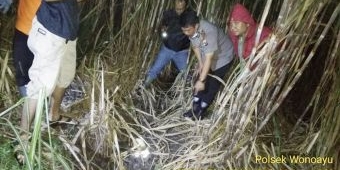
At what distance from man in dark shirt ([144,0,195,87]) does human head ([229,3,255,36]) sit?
1.37 ft

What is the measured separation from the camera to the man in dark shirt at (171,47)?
2586 millimetres

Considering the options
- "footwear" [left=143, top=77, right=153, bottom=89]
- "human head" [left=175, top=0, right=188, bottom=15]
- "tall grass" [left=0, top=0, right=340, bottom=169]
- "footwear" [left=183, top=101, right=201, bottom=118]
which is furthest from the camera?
"footwear" [left=143, top=77, right=153, bottom=89]

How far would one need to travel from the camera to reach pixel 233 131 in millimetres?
1988

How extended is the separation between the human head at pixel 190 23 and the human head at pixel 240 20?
22cm

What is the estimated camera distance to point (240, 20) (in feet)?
7.19

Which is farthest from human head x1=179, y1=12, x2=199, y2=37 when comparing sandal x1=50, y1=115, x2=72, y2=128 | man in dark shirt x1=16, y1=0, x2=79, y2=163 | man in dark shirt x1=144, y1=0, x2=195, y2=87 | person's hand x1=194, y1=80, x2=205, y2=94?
sandal x1=50, y1=115, x2=72, y2=128

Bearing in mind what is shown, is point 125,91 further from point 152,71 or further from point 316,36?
point 316,36

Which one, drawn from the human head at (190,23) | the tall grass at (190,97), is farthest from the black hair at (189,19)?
the tall grass at (190,97)

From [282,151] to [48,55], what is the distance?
121 cm

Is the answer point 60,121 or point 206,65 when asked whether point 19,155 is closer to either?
point 60,121

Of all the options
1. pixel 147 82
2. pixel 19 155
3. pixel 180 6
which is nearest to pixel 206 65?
pixel 180 6

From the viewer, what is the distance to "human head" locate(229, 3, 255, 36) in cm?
219

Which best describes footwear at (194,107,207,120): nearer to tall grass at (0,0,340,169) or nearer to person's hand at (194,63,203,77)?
tall grass at (0,0,340,169)

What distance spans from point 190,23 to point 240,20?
0.94ft
